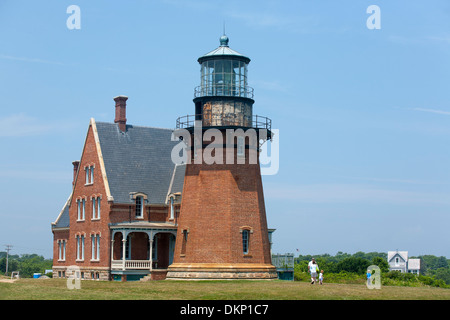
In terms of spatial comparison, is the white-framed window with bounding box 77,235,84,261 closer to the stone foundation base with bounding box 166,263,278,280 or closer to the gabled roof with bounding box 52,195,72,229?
the gabled roof with bounding box 52,195,72,229

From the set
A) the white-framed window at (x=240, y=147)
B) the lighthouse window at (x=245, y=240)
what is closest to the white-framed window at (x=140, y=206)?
the lighthouse window at (x=245, y=240)

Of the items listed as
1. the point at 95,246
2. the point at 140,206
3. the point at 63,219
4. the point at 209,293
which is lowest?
the point at 209,293

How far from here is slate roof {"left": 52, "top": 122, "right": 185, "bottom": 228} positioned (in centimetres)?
5259

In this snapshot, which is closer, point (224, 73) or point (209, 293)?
point (209, 293)

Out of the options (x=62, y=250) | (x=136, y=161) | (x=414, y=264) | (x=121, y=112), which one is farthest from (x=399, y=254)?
(x=121, y=112)

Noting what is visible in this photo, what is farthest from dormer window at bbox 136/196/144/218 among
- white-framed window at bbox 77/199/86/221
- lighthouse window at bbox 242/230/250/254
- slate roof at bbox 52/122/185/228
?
lighthouse window at bbox 242/230/250/254

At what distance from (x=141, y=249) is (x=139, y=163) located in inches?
260

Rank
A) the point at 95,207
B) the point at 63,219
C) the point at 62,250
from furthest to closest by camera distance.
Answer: the point at 63,219, the point at 62,250, the point at 95,207

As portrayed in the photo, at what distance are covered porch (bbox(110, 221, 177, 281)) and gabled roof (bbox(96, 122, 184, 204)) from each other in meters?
2.48

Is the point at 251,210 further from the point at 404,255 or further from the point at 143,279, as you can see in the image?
the point at 404,255

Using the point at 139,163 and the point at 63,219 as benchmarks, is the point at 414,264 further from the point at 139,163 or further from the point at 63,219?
the point at 139,163

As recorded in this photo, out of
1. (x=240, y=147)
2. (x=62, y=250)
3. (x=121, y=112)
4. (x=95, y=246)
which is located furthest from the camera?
(x=62, y=250)

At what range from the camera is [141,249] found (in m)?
51.8
